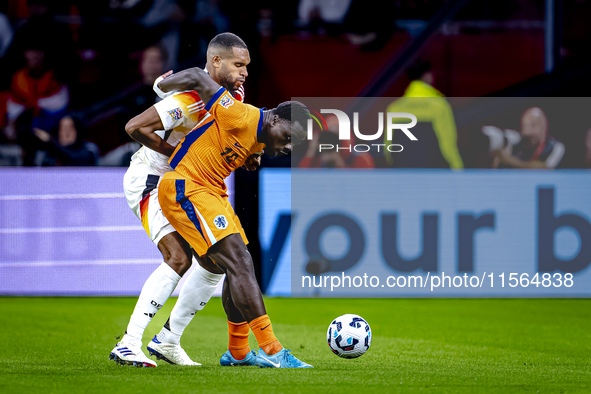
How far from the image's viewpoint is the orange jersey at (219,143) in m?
4.22

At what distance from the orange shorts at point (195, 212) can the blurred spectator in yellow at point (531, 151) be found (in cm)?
473

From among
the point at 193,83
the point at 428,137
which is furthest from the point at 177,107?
the point at 428,137

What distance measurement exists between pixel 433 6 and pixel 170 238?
708 centimetres

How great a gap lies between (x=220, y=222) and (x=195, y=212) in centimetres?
16

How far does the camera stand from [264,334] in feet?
13.3

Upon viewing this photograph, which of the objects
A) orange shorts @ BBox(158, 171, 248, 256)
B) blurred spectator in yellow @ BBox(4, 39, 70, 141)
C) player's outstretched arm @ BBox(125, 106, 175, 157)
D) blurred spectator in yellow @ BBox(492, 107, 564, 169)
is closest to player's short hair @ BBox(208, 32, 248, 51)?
player's outstretched arm @ BBox(125, 106, 175, 157)

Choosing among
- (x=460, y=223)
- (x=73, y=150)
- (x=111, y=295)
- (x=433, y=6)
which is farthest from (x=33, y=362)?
(x=433, y=6)

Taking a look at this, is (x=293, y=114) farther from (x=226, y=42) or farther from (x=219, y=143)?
(x=226, y=42)

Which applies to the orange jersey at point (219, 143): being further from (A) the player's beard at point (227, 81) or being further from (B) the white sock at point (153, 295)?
(B) the white sock at point (153, 295)

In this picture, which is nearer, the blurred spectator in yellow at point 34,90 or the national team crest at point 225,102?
the national team crest at point 225,102

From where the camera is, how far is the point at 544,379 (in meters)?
3.91

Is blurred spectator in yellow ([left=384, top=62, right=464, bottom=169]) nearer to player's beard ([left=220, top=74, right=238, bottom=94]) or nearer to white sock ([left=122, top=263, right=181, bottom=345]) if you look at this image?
player's beard ([left=220, top=74, right=238, bottom=94])

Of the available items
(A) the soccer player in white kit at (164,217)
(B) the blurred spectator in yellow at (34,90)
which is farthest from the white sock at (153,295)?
(B) the blurred spectator in yellow at (34,90)

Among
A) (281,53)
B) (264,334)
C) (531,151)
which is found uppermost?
(281,53)
